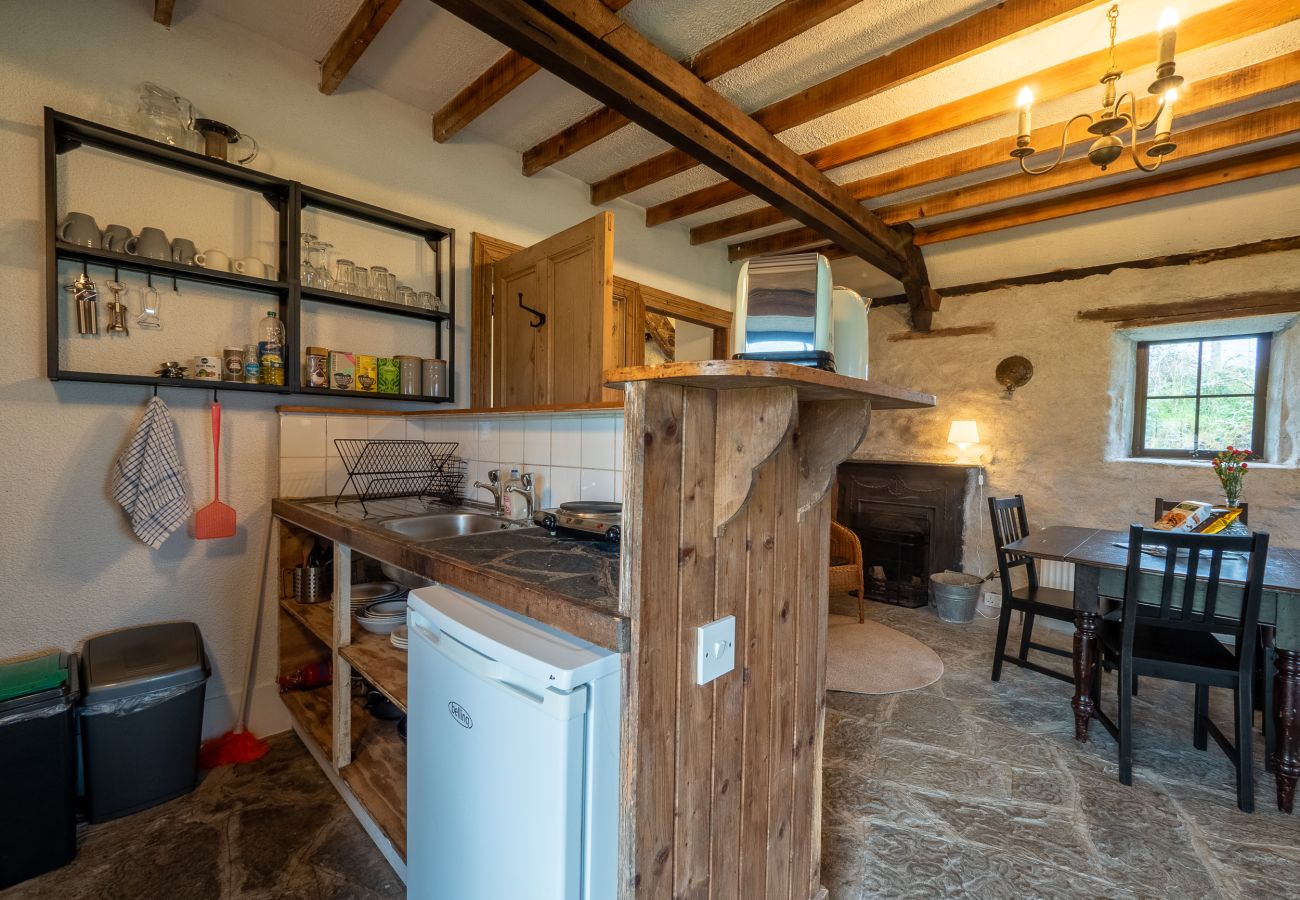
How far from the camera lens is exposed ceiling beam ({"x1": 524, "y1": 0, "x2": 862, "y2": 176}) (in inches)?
68.9

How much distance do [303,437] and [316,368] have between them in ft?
1.00

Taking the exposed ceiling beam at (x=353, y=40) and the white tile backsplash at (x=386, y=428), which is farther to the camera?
the white tile backsplash at (x=386, y=428)

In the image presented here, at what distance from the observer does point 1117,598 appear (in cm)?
210

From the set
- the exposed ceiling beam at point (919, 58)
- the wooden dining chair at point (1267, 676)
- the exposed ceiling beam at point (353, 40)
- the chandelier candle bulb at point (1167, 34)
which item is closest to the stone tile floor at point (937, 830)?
the wooden dining chair at point (1267, 676)

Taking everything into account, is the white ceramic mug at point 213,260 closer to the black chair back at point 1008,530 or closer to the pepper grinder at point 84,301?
the pepper grinder at point 84,301

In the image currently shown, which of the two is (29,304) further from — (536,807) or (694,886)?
(694,886)

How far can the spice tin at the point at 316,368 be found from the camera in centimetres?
211

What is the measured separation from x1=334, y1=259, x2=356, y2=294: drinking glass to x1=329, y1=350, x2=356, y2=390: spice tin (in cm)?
27

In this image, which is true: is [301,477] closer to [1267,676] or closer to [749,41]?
[749,41]

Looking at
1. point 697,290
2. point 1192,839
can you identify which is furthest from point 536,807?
point 697,290

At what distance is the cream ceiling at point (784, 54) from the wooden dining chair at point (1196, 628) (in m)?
1.78

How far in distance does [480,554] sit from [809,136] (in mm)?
2556

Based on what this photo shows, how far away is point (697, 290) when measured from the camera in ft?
13.5

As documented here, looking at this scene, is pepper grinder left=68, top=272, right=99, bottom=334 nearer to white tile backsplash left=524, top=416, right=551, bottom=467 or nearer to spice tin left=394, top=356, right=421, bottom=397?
spice tin left=394, top=356, right=421, bottom=397
